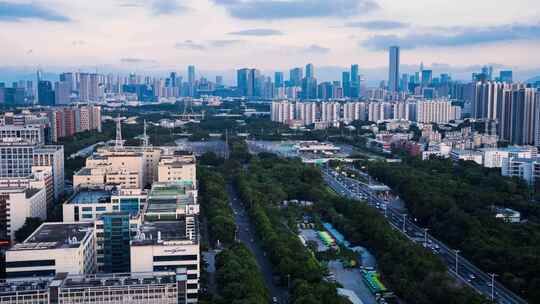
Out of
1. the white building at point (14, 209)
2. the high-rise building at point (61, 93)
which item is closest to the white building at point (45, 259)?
the white building at point (14, 209)

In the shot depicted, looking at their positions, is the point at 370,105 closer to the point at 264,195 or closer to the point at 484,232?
the point at 264,195

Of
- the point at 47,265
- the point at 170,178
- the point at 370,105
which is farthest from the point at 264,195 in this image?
the point at 370,105

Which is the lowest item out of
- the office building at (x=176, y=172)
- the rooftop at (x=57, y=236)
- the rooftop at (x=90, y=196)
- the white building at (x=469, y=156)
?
the white building at (x=469, y=156)

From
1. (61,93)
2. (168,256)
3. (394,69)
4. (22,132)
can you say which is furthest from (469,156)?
(394,69)

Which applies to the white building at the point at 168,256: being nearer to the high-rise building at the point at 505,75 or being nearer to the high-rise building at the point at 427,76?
the high-rise building at the point at 505,75

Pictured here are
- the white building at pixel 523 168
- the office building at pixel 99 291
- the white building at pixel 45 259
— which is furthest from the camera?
the white building at pixel 523 168

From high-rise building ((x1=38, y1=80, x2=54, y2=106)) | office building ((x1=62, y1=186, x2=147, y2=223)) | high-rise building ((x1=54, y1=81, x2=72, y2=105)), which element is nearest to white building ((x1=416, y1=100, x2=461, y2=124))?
high-rise building ((x1=54, y1=81, x2=72, y2=105))

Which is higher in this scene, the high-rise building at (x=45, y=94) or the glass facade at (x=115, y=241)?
the high-rise building at (x=45, y=94)
